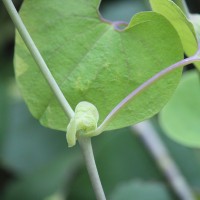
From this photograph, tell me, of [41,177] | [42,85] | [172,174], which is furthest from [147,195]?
[42,85]

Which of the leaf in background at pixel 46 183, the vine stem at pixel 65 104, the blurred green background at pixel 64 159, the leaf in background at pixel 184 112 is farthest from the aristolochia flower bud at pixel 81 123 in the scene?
the leaf in background at pixel 46 183

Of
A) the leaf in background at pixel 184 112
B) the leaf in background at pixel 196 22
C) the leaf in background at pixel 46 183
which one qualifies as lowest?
the leaf in background at pixel 46 183

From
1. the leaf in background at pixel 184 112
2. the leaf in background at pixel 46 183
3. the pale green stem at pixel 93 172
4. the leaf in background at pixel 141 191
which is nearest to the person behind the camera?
the pale green stem at pixel 93 172

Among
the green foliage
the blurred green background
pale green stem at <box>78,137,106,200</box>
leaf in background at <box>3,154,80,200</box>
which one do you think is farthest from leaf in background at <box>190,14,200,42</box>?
leaf in background at <box>3,154,80,200</box>

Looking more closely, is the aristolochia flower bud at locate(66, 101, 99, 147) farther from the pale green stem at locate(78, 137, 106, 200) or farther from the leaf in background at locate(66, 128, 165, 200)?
the leaf in background at locate(66, 128, 165, 200)

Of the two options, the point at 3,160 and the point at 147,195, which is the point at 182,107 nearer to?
the point at 147,195

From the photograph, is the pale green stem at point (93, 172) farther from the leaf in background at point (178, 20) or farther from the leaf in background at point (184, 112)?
the leaf in background at point (184, 112)
